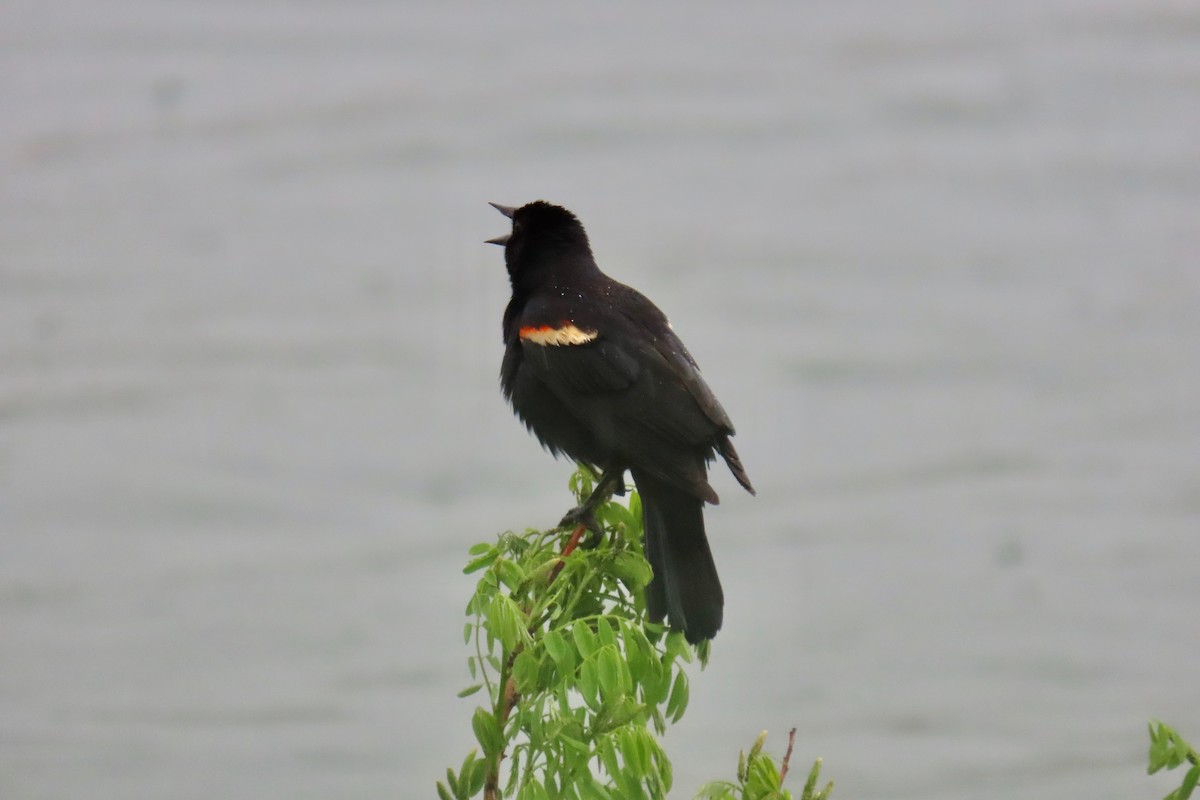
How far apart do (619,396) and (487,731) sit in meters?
0.53

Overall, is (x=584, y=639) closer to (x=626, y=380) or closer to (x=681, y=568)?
(x=681, y=568)

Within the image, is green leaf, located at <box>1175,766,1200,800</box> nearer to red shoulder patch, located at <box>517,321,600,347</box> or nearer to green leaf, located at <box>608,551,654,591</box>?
green leaf, located at <box>608,551,654,591</box>

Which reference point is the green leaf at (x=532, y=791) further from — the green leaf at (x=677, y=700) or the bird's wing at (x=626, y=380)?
the bird's wing at (x=626, y=380)

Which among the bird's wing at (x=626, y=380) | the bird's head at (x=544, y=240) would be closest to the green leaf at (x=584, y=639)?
the bird's wing at (x=626, y=380)

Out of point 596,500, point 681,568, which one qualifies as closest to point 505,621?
point 681,568

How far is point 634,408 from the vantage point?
Result: 64.9 inches

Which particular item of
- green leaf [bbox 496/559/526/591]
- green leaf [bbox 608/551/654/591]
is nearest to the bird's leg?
green leaf [bbox 608/551/654/591]

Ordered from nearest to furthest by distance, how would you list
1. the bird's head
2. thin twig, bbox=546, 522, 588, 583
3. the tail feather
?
thin twig, bbox=546, 522, 588, 583, the tail feather, the bird's head

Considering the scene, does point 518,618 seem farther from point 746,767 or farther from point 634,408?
point 634,408

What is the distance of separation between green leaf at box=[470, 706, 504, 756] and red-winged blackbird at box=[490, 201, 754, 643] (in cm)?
27

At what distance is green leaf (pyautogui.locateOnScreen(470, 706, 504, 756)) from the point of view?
134cm

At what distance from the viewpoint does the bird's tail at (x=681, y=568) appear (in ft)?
4.91

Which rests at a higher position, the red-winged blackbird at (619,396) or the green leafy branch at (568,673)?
the red-winged blackbird at (619,396)

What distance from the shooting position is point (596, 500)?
1686mm
